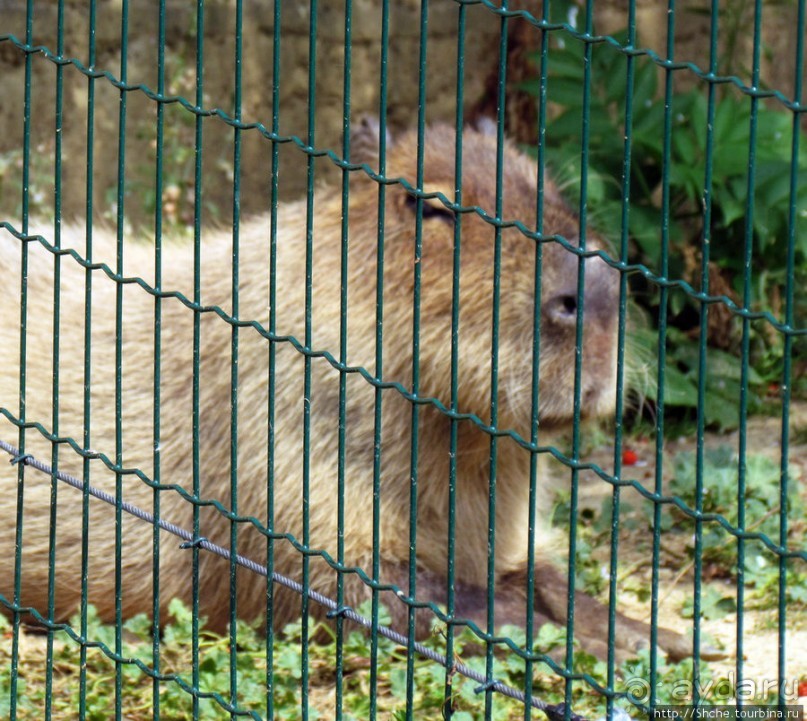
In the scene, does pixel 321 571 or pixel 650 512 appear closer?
pixel 321 571

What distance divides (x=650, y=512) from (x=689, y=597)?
1.91 ft

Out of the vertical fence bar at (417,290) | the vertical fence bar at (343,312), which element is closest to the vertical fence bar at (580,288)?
the vertical fence bar at (417,290)

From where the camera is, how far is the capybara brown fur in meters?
3.88

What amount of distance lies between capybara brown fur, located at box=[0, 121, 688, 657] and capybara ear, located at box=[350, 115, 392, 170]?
0.01 meters

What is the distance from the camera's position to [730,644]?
3898 mm

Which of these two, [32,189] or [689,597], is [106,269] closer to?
[689,597]

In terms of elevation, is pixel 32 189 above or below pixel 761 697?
above

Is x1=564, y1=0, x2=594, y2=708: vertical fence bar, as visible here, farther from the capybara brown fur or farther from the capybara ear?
the capybara ear

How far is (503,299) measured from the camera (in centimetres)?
385

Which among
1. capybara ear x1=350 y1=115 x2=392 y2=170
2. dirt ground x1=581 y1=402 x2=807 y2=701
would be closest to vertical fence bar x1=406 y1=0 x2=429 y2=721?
dirt ground x1=581 y1=402 x2=807 y2=701

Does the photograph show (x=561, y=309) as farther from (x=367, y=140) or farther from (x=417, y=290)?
(x=417, y=290)

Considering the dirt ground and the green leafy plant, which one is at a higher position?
the green leafy plant

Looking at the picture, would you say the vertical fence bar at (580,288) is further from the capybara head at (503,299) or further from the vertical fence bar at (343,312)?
the capybara head at (503,299)

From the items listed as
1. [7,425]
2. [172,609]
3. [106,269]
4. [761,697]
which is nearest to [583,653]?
[761,697]
